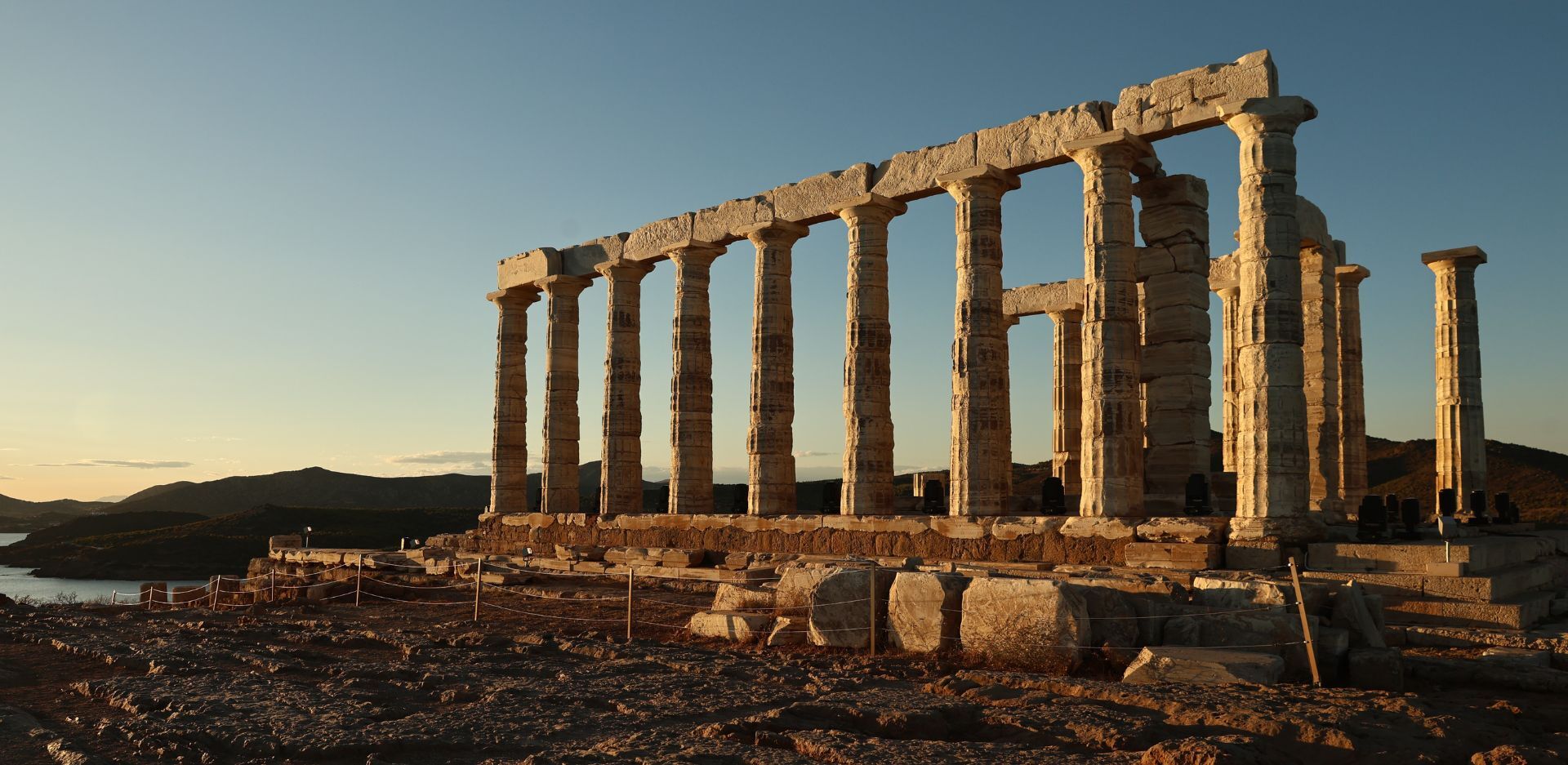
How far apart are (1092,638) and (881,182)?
1422cm

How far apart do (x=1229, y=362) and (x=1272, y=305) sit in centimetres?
1188

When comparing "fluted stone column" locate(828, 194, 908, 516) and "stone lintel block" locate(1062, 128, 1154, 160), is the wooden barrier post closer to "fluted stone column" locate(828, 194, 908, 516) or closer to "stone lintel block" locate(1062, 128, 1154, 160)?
"stone lintel block" locate(1062, 128, 1154, 160)

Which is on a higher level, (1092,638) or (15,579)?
(1092,638)

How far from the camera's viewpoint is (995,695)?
968 centimetres

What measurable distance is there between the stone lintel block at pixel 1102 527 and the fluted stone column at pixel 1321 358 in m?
9.17

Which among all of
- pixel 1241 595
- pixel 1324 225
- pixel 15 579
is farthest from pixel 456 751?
pixel 15 579

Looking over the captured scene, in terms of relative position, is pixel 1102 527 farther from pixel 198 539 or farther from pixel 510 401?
pixel 198 539

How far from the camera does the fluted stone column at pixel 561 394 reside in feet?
102

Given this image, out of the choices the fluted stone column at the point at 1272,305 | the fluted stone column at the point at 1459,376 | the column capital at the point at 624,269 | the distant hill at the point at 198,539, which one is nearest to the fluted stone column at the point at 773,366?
the column capital at the point at 624,269

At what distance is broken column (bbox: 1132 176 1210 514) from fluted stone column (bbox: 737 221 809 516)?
26.4ft

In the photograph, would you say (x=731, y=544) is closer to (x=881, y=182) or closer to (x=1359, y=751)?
(x=881, y=182)

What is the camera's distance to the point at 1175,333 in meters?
22.5

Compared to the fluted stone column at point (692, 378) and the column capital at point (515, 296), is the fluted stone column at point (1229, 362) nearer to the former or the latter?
the fluted stone column at point (692, 378)

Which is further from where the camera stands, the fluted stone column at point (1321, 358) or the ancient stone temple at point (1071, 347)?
the fluted stone column at point (1321, 358)
